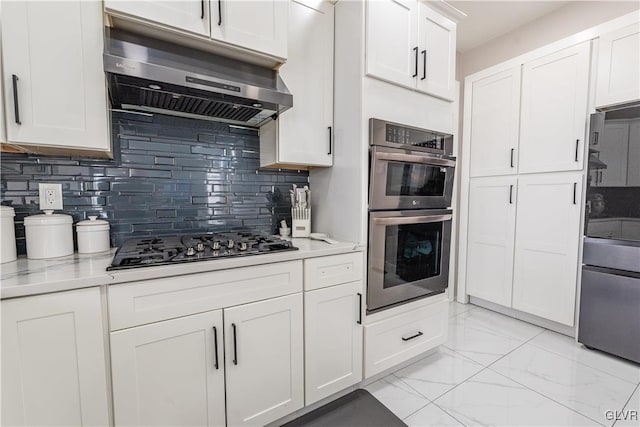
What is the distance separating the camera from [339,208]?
1.82m

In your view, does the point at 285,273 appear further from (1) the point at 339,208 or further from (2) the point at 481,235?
(2) the point at 481,235

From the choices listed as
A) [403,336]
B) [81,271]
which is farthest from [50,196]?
[403,336]

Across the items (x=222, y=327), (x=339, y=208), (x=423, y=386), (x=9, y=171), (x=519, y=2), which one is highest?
(x=519, y=2)

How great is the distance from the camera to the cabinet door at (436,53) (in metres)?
1.89

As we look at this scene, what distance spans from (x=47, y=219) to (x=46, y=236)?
8 cm

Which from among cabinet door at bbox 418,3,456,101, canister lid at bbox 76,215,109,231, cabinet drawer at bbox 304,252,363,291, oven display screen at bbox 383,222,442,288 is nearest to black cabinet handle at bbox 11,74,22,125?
canister lid at bbox 76,215,109,231

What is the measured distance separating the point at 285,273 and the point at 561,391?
184cm

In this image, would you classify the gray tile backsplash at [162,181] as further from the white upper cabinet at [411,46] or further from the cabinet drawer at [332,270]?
the white upper cabinet at [411,46]

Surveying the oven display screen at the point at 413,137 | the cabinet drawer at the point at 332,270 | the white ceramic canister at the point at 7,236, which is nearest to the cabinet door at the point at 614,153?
the oven display screen at the point at 413,137

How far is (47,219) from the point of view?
1275 millimetres

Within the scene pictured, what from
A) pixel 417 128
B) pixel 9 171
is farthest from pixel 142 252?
pixel 417 128

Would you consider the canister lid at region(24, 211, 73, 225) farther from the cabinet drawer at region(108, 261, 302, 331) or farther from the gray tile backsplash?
the cabinet drawer at region(108, 261, 302, 331)

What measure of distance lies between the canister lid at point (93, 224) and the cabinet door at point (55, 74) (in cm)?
38

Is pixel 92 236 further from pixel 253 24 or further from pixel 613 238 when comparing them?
pixel 613 238
